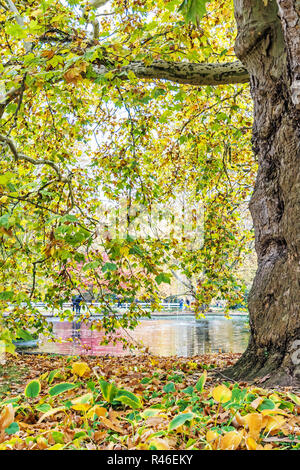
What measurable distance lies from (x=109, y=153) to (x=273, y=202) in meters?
4.06

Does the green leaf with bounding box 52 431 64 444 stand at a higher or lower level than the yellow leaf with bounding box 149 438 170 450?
lower

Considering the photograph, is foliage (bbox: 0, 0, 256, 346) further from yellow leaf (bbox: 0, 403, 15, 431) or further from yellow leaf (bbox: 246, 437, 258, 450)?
yellow leaf (bbox: 246, 437, 258, 450)

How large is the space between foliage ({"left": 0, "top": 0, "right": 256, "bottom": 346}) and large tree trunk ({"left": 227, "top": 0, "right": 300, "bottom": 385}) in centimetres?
84

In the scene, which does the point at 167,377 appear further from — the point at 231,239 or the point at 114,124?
the point at 114,124

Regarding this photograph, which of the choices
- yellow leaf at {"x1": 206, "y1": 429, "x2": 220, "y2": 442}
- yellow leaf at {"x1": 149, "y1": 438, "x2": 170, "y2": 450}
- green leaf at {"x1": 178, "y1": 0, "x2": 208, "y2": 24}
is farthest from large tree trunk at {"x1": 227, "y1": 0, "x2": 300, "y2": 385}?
yellow leaf at {"x1": 149, "y1": 438, "x2": 170, "y2": 450}

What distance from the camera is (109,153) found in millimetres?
6516

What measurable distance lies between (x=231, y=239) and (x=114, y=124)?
323cm

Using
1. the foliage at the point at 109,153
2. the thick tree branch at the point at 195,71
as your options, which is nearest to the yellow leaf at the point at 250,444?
the foliage at the point at 109,153

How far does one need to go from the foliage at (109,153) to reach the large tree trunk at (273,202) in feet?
2.76

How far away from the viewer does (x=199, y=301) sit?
6.43m

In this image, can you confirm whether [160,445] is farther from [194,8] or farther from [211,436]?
[194,8]

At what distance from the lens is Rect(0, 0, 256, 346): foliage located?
379 cm
